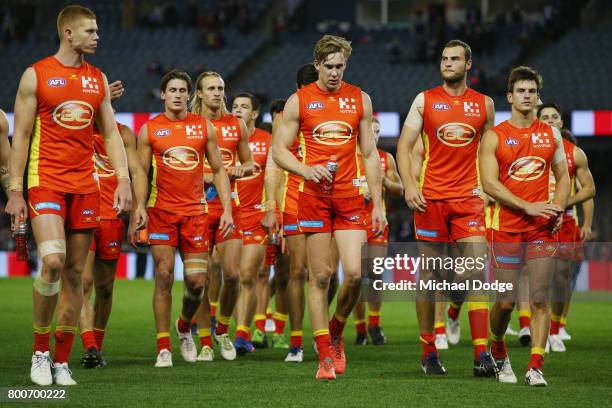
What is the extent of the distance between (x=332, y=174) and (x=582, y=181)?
366cm

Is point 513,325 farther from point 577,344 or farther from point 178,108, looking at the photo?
point 178,108

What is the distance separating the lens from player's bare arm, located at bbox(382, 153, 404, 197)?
1119 cm

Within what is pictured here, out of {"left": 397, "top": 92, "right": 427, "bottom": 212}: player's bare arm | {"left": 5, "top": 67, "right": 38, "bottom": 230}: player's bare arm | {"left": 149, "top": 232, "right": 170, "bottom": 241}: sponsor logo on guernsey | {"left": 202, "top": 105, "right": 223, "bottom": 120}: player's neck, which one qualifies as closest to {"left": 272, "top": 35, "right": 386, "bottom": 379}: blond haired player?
{"left": 397, "top": 92, "right": 427, "bottom": 212}: player's bare arm

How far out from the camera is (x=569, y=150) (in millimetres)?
10883

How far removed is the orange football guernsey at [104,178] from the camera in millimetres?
9195

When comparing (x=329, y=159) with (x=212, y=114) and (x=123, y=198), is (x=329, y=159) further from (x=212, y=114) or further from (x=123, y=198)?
(x=212, y=114)

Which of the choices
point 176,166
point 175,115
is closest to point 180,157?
point 176,166

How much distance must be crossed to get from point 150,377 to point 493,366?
2.53m

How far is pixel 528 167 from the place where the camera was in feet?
26.9

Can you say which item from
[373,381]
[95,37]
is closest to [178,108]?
[95,37]

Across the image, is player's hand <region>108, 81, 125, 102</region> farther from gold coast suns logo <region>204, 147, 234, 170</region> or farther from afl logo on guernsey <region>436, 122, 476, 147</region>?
afl logo on guernsey <region>436, 122, 476, 147</region>

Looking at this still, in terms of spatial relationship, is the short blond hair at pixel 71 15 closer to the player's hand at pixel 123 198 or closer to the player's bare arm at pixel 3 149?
the player's bare arm at pixel 3 149

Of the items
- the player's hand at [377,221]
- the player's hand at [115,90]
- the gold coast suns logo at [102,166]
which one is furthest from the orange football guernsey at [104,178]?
the player's hand at [377,221]

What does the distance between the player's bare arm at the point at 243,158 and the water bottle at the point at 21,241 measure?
9.11 feet
